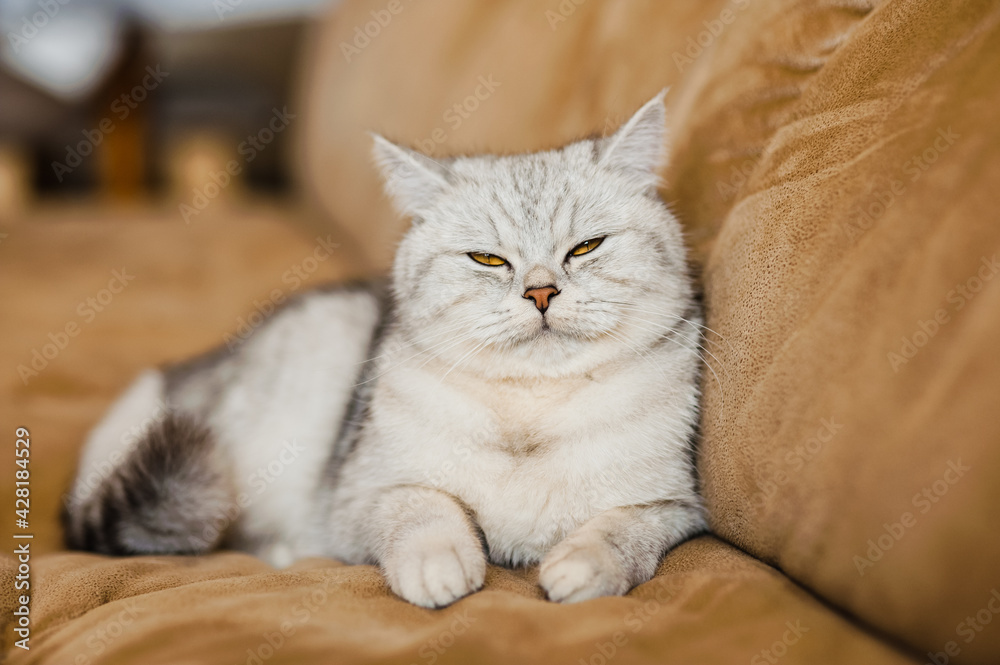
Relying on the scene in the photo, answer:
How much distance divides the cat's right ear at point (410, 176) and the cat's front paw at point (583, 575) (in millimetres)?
798

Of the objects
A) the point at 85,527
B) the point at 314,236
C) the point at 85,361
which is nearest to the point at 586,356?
the point at 85,527

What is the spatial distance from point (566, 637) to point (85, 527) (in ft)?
3.27

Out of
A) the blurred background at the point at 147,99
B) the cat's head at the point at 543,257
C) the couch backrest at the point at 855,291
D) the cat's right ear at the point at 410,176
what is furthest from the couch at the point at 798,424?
the blurred background at the point at 147,99

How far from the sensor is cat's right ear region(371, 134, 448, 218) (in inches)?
54.6

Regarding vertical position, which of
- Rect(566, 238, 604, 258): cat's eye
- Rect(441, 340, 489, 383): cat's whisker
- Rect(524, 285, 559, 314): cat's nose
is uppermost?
Rect(566, 238, 604, 258): cat's eye

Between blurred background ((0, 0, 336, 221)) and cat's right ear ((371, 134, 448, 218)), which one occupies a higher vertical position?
blurred background ((0, 0, 336, 221))

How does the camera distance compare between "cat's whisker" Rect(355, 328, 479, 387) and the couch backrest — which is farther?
"cat's whisker" Rect(355, 328, 479, 387)

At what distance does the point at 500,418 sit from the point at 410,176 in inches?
22.7

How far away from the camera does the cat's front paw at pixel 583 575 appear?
2.86 feet

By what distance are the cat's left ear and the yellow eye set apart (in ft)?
0.62

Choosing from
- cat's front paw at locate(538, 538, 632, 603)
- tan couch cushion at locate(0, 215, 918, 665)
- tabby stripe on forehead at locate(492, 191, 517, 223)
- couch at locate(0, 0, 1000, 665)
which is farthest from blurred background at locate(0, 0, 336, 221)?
cat's front paw at locate(538, 538, 632, 603)

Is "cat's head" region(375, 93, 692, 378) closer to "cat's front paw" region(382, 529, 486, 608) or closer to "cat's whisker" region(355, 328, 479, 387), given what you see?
"cat's whisker" region(355, 328, 479, 387)

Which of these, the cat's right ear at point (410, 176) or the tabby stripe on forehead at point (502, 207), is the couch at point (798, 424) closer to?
the tabby stripe on forehead at point (502, 207)

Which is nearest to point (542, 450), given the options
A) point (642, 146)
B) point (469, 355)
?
point (469, 355)
